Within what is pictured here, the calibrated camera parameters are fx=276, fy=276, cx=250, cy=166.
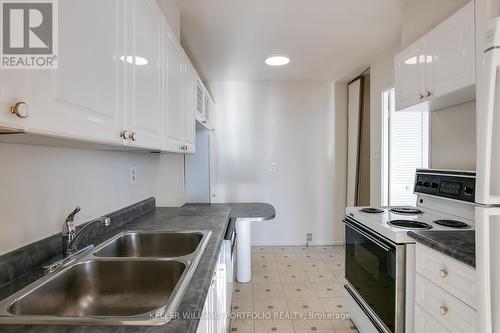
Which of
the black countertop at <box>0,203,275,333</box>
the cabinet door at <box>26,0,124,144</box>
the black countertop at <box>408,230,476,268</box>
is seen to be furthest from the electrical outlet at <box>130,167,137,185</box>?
the black countertop at <box>408,230,476,268</box>

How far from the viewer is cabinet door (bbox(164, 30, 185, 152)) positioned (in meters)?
1.66

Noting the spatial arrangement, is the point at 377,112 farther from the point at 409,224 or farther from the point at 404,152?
the point at 409,224

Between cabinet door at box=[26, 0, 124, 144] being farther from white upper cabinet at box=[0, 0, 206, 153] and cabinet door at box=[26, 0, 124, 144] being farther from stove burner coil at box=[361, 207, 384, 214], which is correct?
stove burner coil at box=[361, 207, 384, 214]

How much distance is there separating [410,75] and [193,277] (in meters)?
1.94

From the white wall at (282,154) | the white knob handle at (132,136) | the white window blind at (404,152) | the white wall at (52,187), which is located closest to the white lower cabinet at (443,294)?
the white knob handle at (132,136)

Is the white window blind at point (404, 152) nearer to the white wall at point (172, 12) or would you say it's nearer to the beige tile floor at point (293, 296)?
the beige tile floor at point (293, 296)

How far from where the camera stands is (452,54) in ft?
5.08

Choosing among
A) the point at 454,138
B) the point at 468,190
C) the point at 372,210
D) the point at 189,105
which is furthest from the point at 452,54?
the point at 189,105

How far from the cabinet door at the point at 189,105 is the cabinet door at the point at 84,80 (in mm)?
1027

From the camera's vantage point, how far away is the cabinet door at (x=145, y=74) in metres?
1.15

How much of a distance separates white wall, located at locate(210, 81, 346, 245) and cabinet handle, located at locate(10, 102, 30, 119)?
3.45 meters

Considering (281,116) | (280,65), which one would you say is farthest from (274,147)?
(280,65)

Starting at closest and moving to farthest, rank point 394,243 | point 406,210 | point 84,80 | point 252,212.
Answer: point 84,80 → point 394,243 → point 406,210 → point 252,212

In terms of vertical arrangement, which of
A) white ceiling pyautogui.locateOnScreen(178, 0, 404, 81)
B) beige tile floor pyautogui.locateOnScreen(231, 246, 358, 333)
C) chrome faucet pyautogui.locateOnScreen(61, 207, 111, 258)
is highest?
white ceiling pyautogui.locateOnScreen(178, 0, 404, 81)
